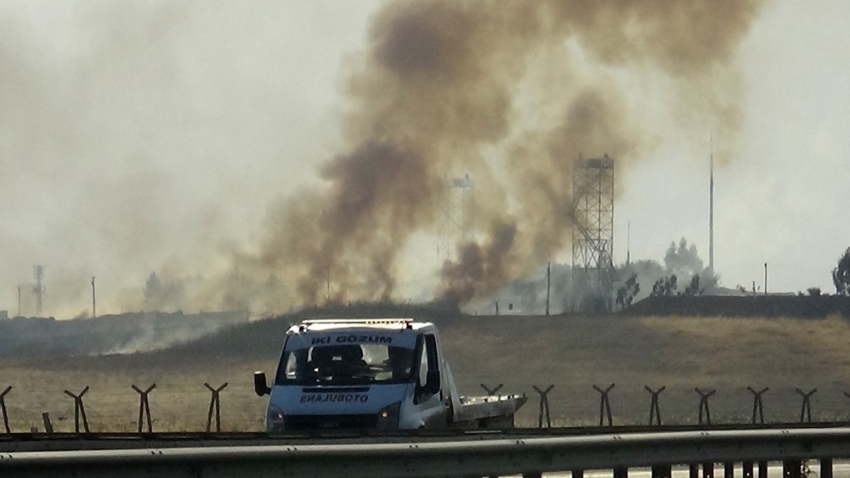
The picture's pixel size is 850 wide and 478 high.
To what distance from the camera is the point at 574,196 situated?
112 metres

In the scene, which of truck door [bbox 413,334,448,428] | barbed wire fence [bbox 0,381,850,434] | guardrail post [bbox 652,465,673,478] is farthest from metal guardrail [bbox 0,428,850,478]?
barbed wire fence [bbox 0,381,850,434]

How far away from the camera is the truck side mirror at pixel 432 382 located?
23.1 m

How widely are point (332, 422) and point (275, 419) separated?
36.0 inches

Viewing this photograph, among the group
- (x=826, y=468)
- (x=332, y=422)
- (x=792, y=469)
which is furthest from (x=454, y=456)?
(x=332, y=422)

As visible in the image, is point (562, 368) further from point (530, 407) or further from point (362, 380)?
point (362, 380)

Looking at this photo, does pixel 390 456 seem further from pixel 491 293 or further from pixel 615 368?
pixel 491 293

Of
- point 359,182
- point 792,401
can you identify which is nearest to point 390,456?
point 792,401

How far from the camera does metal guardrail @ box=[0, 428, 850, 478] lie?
37.1 ft

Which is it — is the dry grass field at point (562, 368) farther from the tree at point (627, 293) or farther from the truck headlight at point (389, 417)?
the tree at point (627, 293)

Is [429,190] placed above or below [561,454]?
above

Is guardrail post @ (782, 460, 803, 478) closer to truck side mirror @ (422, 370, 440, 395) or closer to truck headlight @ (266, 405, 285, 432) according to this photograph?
truck side mirror @ (422, 370, 440, 395)

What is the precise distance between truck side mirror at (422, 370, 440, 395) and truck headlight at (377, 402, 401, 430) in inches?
41.2

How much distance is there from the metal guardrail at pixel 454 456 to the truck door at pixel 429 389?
5.53 metres

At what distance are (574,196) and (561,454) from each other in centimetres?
9864
